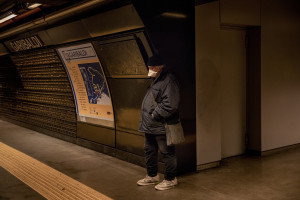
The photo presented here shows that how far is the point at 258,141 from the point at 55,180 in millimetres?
3443

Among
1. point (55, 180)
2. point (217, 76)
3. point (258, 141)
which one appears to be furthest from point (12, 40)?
point (258, 141)

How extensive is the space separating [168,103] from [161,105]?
9cm

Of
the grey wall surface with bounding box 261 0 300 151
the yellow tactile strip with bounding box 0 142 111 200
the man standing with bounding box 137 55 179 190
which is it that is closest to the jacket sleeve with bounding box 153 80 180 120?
the man standing with bounding box 137 55 179 190

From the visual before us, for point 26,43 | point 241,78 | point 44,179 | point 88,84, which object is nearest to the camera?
point 44,179

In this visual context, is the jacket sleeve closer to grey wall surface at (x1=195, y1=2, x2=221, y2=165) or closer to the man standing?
the man standing

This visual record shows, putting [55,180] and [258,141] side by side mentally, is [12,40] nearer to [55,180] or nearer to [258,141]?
[55,180]

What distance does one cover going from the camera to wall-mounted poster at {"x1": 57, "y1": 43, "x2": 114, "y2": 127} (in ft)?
20.2

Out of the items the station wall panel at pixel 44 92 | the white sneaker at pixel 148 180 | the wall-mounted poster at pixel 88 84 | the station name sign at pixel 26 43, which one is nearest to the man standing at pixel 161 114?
the white sneaker at pixel 148 180

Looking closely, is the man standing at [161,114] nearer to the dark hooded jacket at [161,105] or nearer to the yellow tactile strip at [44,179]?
the dark hooded jacket at [161,105]

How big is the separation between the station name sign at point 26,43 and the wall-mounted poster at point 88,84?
657 millimetres

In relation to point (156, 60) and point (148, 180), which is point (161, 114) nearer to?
point (156, 60)

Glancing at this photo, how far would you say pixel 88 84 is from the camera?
6.64 meters

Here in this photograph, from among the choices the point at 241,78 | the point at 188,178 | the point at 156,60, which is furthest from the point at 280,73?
the point at 156,60

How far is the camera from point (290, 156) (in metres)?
5.91
